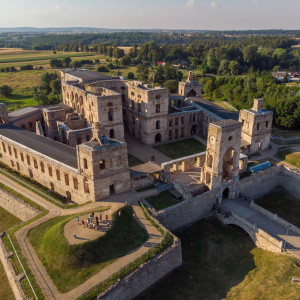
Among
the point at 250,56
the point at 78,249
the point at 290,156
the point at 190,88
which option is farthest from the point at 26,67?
the point at 78,249

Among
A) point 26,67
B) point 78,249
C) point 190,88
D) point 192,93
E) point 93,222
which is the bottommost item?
point 78,249

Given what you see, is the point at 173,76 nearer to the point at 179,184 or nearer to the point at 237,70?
the point at 237,70

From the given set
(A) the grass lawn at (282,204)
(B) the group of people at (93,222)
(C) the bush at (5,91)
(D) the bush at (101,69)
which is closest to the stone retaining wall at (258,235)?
(A) the grass lawn at (282,204)

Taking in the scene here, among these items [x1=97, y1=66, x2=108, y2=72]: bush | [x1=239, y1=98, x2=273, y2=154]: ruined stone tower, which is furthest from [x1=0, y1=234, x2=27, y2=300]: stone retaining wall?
[x1=97, y1=66, x2=108, y2=72]: bush

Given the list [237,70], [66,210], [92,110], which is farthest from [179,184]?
[237,70]

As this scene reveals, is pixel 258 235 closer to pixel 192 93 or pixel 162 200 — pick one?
pixel 162 200

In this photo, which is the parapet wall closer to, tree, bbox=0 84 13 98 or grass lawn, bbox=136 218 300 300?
grass lawn, bbox=136 218 300 300
